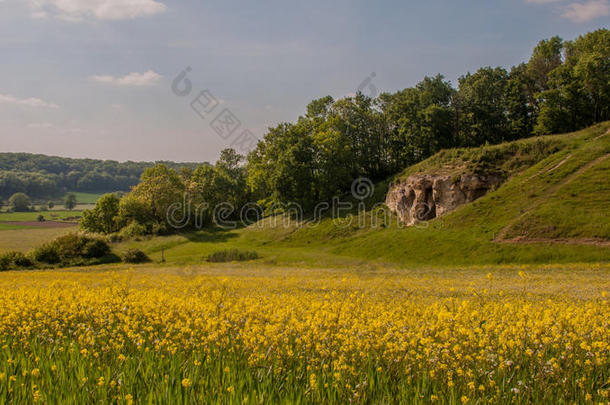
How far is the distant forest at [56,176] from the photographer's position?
14450 centimetres

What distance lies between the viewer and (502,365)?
5672mm

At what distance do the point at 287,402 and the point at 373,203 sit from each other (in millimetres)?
64980

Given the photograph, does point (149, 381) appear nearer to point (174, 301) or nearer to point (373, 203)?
point (174, 301)

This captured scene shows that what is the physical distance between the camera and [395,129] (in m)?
88.6

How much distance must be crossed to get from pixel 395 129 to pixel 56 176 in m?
147

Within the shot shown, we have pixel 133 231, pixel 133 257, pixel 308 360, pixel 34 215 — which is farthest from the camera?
pixel 34 215

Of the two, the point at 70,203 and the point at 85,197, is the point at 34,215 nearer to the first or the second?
the point at 70,203

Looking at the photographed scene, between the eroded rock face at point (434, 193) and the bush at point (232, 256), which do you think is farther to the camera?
the eroded rock face at point (434, 193)

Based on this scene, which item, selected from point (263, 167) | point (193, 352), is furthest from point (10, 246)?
point (193, 352)

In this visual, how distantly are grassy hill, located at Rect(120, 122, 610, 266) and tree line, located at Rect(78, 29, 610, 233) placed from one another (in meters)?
13.3

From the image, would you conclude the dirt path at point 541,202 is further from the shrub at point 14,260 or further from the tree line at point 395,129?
the shrub at point 14,260

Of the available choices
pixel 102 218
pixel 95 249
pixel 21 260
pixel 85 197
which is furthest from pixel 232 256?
pixel 85 197

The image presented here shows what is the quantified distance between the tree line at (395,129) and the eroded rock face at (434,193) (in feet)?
56.2

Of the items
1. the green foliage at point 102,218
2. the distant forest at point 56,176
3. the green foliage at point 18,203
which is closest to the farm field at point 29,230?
the green foliage at point 102,218
